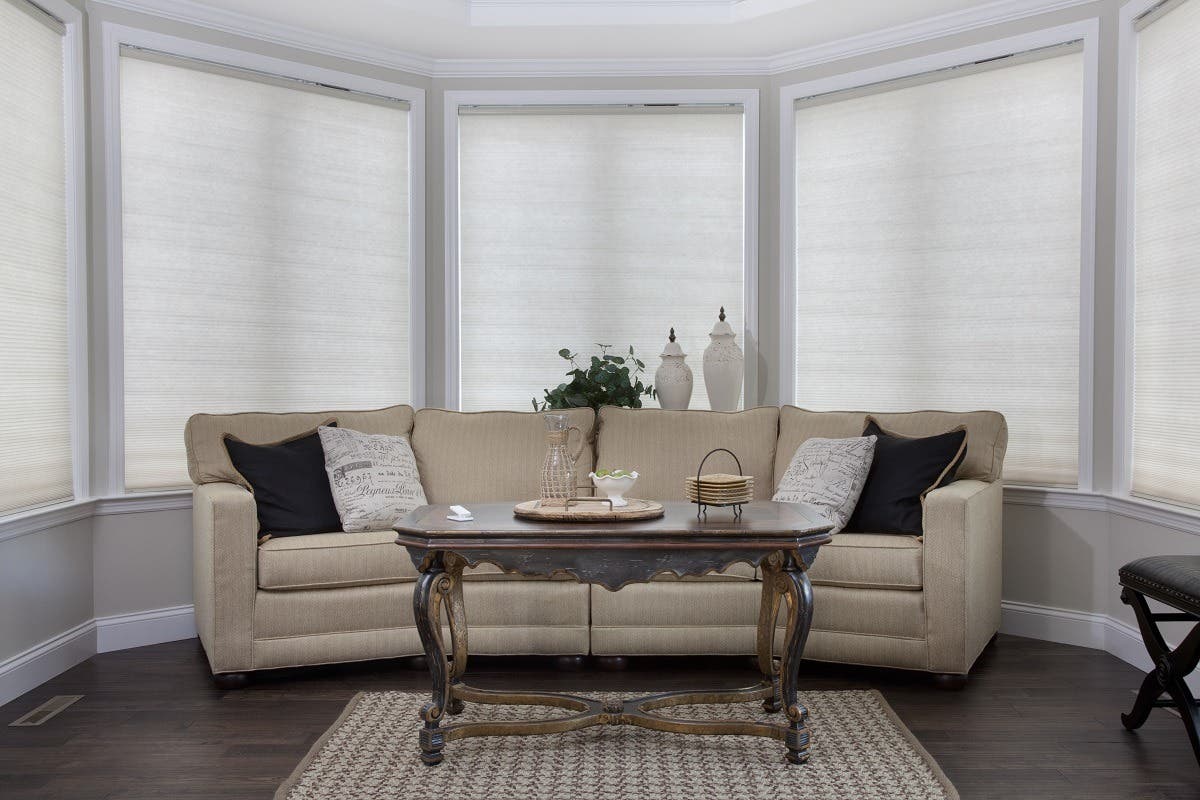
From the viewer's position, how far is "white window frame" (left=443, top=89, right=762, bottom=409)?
15.5 ft

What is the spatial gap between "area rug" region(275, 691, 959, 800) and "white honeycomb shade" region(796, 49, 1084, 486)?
1.83 metres

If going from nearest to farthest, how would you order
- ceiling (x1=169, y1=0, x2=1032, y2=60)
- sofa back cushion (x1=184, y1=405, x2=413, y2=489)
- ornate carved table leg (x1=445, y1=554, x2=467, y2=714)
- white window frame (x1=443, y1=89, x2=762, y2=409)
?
ornate carved table leg (x1=445, y1=554, x2=467, y2=714), sofa back cushion (x1=184, y1=405, x2=413, y2=489), ceiling (x1=169, y1=0, x2=1032, y2=60), white window frame (x1=443, y1=89, x2=762, y2=409)

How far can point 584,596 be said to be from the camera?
11.2 ft

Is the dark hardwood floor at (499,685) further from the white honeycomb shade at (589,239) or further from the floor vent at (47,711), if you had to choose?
the white honeycomb shade at (589,239)

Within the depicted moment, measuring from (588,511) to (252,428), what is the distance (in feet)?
5.90

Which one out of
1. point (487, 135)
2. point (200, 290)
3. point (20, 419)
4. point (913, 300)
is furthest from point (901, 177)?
point (20, 419)

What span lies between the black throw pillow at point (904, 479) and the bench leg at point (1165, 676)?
2.61ft

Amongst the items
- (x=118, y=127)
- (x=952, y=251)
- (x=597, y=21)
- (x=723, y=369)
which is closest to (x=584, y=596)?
(x=723, y=369)

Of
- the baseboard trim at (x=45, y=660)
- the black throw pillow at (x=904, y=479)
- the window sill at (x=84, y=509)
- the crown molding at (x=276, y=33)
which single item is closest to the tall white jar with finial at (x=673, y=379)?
the black throw pillow at (x=904, y=479)

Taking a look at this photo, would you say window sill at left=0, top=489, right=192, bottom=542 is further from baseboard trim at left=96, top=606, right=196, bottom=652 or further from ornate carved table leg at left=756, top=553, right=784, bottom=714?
ornate carved table leg at left=756, top=553, right=784, bottom=714

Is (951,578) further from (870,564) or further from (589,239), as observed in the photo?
(589,239)

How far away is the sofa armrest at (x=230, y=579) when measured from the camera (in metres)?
3.19

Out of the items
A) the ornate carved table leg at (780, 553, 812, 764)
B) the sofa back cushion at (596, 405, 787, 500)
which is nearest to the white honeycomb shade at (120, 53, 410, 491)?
the sofa back cushion at (596, 405, 787, 500)

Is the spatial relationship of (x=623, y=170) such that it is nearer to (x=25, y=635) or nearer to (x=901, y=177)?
(x=901, y=177)
